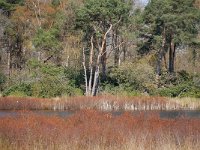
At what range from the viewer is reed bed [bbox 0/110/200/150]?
1045 centimetres

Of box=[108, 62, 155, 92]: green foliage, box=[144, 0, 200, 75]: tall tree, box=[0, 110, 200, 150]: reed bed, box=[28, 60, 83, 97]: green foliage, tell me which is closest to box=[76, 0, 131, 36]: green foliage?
box=[144, 0, 200, 75]: tall tree

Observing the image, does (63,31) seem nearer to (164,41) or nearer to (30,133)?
(164,41)

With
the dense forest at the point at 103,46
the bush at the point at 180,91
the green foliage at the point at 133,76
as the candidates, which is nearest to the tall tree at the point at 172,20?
the dense forest at the point at 103,46

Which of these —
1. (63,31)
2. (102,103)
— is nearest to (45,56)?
(63,31)

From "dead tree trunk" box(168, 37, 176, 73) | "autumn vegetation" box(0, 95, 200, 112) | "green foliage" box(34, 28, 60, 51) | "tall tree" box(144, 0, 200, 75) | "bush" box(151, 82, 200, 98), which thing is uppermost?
"tall tree" box(144, 0, 200, 75)

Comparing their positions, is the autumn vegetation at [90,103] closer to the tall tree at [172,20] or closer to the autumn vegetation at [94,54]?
the autumn vegetation at [94,54]

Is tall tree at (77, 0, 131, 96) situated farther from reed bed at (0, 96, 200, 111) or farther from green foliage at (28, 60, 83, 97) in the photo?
reed bed at (0, 96, 200, 111)

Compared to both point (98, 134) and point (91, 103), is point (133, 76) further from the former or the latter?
point (98, 134)

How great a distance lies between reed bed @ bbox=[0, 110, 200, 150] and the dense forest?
2030 centimetres

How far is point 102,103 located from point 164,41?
13.3 meters

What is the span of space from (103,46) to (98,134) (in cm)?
2519

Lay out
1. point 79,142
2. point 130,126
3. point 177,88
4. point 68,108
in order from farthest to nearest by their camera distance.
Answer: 1. point 177,88
2. point 68,108
3. point 130,126
4. point 79,142

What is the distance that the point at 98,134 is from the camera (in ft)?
37.6

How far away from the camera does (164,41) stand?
39.0 meters
